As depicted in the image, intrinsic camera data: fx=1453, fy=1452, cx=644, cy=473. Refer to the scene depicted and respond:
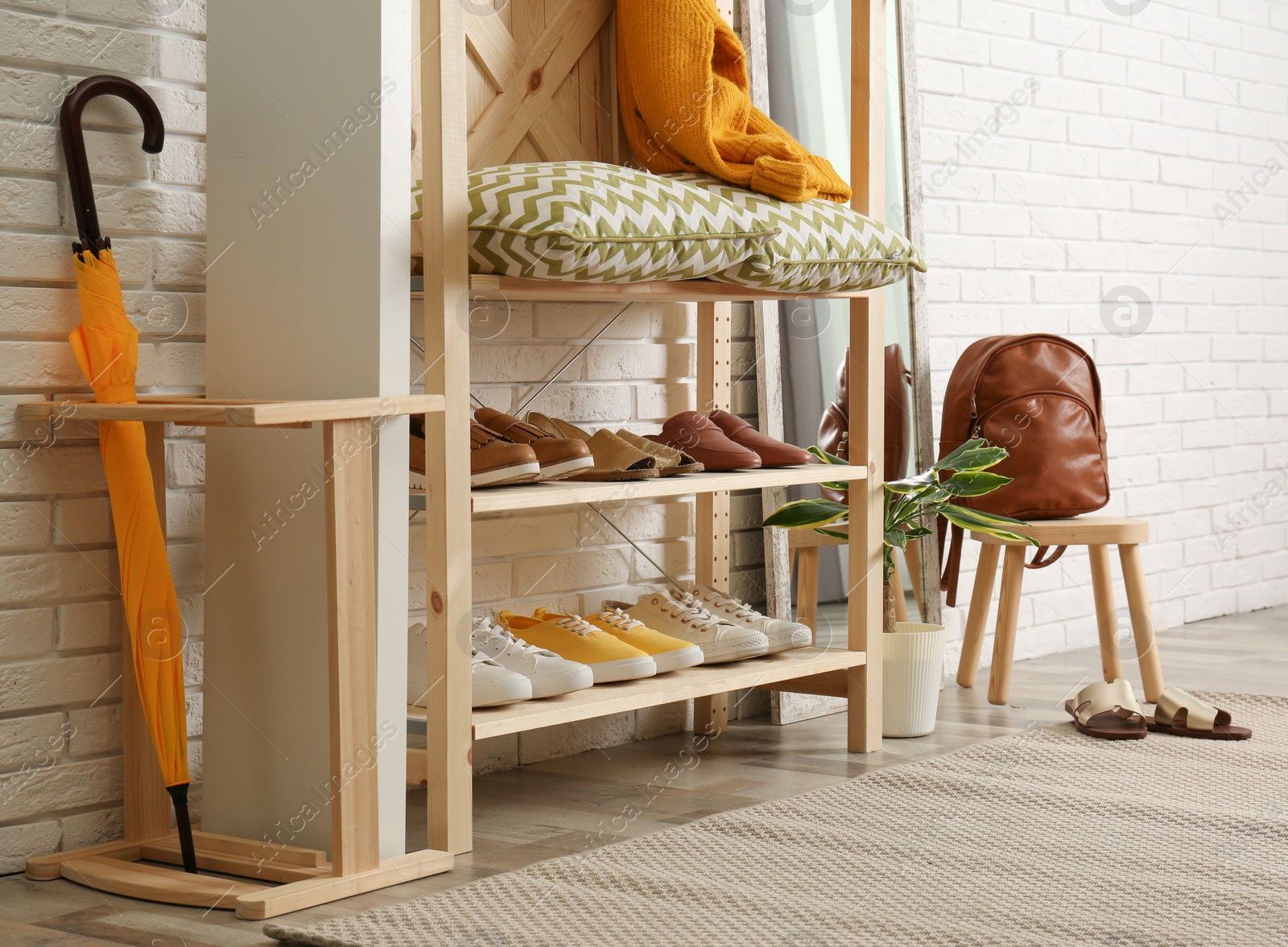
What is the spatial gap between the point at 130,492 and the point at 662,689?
2.41 feet

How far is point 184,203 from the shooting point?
1.78 m

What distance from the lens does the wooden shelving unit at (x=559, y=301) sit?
65.7 inches

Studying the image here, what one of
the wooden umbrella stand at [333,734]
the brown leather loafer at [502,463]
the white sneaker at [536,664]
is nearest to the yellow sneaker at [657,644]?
the white sneaker at [536,664]

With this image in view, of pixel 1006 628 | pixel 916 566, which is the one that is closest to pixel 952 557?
pixel 916 566

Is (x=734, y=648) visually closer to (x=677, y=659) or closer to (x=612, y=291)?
(x=677, y=659)

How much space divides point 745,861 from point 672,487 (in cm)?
51

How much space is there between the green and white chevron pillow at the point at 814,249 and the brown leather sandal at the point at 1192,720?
824 mm

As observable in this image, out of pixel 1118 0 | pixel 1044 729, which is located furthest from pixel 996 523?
pixel 1118 0

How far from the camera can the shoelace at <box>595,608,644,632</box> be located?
2059mm

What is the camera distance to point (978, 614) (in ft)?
8.93

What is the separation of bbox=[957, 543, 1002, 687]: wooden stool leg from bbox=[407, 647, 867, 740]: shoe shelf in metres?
0.50

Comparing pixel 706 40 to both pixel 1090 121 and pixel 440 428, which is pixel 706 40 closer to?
pixel 440 428

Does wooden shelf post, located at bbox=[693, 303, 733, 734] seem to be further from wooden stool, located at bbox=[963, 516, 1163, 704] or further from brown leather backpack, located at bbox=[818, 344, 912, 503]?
wooden stool, located at bbox=[963, 516, 1163, 704]

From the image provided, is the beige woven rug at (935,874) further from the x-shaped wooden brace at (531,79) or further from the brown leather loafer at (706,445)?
the x-shaped wooden brace at (531,79)
